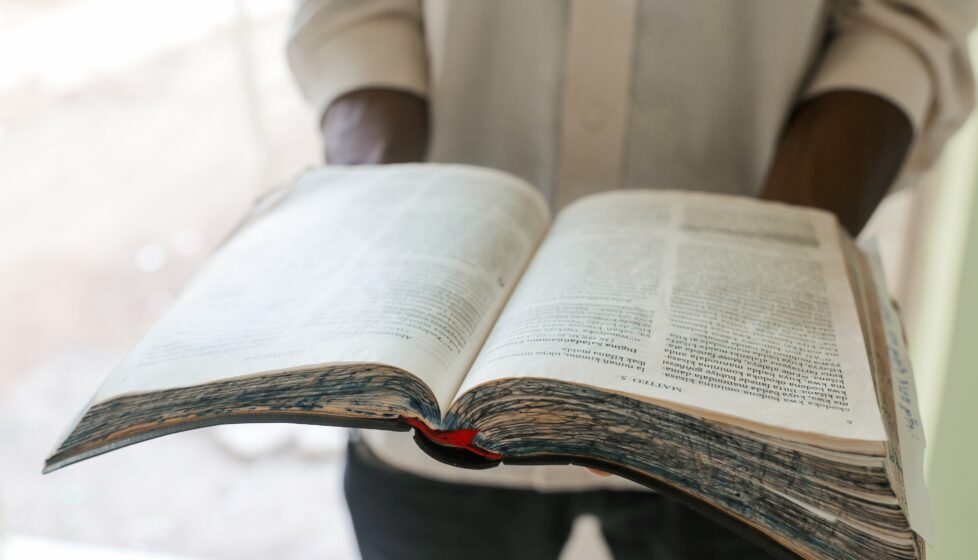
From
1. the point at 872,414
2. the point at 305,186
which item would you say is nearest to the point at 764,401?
the point at 872,414

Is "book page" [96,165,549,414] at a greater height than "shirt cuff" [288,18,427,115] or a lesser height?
lesser

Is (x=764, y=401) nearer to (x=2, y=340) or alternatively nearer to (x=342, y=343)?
(x=342, y=343)

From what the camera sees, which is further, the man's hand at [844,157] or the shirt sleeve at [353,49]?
the shirt sleeve at [353,49]

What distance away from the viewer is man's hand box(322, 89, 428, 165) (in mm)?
606

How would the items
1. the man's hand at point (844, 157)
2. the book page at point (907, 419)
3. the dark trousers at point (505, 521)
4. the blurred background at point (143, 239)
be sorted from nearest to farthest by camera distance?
1. the book page at point (907, 419)
2. the man's hand at point (844, 157)
3. the dark trousers at point (505, 521)
4. the blurred background at point (143, 239)

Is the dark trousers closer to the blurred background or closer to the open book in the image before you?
the open book

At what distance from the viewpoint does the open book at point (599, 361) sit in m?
0.33

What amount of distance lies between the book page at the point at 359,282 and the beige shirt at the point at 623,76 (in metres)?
0.12

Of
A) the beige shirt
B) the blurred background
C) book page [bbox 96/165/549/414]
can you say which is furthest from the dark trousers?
the blurred background

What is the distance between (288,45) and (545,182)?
0.25 m

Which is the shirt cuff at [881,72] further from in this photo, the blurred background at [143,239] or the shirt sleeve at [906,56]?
the blurred background at [143,239]

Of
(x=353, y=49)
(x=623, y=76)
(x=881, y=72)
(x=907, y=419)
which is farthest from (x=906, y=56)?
(x=353, y=49)

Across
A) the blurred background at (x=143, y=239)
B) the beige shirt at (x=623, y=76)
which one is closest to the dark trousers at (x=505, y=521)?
the beige shirt at (x=623, y=76)

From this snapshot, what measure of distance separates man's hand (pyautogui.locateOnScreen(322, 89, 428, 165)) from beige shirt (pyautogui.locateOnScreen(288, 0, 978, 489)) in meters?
0.01
